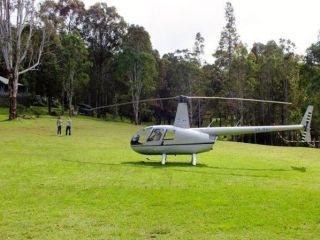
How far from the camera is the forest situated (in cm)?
6128

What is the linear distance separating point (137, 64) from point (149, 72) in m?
2.21

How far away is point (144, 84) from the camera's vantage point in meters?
71.6

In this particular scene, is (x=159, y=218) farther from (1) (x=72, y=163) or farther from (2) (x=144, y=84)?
(2) (x=144, y=84)

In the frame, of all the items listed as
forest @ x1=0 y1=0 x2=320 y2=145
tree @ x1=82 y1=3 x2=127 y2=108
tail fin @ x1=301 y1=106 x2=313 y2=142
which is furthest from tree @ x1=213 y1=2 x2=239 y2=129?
tail fin @ x1=301 y1=106 x2=313 y2=142

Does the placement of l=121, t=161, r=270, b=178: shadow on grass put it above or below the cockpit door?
below

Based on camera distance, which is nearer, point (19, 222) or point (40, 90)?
point (19, 222)

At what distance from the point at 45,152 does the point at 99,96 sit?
186 ft

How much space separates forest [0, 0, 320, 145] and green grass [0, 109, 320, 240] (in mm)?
36577

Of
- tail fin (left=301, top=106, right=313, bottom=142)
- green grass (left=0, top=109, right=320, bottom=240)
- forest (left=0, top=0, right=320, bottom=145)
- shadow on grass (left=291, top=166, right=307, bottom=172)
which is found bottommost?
green grass (left=0, top=109, right=320, bottom=240)

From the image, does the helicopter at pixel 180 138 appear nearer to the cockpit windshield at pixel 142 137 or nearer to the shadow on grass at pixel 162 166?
the cockpit windshield at pixel 142 137

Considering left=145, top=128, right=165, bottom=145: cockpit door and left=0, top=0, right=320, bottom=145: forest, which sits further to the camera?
left=0, top=0, right=320, bottom=145: forest

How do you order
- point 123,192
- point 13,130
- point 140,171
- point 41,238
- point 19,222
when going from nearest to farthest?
point 41,238
point 19,222
point 123,192
point 140,171
point 13,130

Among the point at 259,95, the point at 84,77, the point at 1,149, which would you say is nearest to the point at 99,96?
the point at 84,77

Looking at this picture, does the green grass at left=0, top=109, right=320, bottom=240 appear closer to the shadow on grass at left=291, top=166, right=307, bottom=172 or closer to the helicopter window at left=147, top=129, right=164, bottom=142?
the shadow on grass at left=291, top=166, right=307, bottom=172
